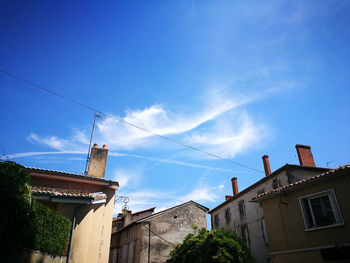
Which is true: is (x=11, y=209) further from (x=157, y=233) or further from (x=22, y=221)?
(x=157, y=233)

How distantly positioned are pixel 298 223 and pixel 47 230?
1066cm

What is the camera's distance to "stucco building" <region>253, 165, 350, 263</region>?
1005 centimetres

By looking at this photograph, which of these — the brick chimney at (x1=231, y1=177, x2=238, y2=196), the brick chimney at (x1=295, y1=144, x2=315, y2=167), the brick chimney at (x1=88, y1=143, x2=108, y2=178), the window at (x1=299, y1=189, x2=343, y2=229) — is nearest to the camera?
the window at (x1=299, y1=189, x2=343, y2=229)

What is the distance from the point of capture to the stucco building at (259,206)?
1836 centimetres

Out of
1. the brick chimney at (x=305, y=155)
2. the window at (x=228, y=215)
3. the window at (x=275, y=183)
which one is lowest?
the window at (x=228, y=215)

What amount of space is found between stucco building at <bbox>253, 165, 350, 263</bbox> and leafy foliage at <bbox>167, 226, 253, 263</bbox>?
5.86 ft

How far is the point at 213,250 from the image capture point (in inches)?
531

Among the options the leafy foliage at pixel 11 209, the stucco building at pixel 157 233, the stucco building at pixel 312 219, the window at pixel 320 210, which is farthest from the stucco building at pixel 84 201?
the stucco building at pixel 157 233

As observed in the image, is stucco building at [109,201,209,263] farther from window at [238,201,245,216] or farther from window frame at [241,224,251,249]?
window frame at [241,224,251,249]

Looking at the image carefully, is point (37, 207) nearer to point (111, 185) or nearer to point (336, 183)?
point (111, 185)

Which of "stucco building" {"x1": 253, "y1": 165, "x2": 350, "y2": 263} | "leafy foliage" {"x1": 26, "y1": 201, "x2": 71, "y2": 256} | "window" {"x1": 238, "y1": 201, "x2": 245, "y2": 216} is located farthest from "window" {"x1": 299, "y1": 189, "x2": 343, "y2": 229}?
"window" {"x1": 238, "y1": 201, "x2": 245, "y2": 216}

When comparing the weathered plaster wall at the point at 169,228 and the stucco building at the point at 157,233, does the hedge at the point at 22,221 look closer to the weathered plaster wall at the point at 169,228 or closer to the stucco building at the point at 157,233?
the stucco building at the point at 157,233

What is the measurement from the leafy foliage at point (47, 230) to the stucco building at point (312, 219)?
9.96m

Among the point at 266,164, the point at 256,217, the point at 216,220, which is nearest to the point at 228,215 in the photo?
the point at 216,220
